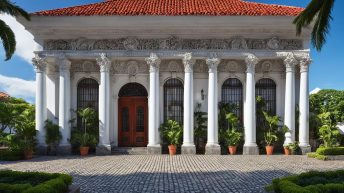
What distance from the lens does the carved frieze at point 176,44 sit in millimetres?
18172

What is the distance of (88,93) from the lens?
19.7 meters

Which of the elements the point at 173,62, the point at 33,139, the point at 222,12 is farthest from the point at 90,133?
the point at 222,12

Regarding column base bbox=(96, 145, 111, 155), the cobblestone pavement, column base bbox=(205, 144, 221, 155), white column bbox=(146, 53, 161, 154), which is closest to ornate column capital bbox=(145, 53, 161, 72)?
white column bbox=(146, 53, 161, 154)

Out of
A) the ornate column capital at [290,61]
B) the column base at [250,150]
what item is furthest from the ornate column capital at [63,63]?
the ornate column capital at [290,61]

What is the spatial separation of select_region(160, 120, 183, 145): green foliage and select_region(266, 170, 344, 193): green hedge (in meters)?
9.81

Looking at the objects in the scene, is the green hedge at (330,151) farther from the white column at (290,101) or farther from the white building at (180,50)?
the white column at (290,101)

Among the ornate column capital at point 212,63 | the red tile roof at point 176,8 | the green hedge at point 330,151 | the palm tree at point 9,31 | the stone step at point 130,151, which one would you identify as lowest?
the stone step at point 130,151

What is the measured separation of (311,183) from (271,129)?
10.8m

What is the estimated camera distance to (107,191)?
342 inches

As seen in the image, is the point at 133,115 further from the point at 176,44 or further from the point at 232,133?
the point at 232,133

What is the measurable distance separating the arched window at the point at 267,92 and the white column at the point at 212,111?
9.60 feet

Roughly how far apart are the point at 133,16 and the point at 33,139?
8065mm

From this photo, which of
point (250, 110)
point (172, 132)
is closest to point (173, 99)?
point (172, 132)

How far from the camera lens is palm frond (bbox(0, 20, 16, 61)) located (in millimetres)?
13133
